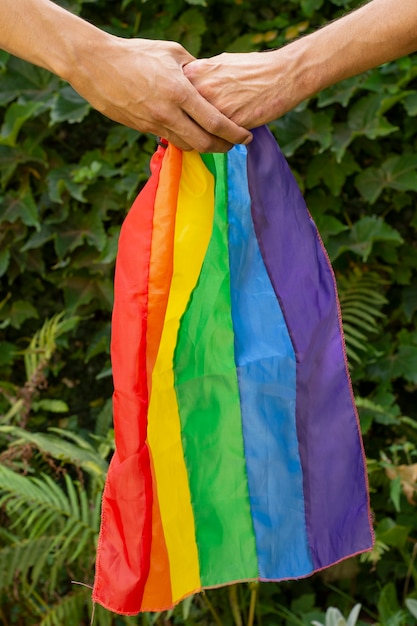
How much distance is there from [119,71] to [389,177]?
1431 mm

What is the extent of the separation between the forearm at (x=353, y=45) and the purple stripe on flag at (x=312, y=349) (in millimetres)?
152

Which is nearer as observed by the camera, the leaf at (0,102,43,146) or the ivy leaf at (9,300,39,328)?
the leaf at (0,102,43,146)

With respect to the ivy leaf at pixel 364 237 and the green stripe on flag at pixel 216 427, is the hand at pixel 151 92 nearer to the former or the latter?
the green stripe on flag at pixel 216 427

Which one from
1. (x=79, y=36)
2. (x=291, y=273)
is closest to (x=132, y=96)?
(x=79, y=36)

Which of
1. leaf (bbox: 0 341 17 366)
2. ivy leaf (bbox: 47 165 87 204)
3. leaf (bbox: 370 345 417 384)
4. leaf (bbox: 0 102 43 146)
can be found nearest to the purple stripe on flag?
leaf (bbox: 370 345 417 384)

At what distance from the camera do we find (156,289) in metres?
1.69

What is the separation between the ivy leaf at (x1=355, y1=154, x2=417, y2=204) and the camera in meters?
2.76

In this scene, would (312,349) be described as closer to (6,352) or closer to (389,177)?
(389,177)

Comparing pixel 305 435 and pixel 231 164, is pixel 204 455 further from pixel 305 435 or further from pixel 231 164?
pixel 231 164

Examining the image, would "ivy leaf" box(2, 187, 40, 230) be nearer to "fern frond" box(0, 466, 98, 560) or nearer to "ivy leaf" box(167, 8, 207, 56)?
"ivy leaf" box(167, 8, 207, 56)

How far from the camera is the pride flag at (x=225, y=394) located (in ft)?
5.54

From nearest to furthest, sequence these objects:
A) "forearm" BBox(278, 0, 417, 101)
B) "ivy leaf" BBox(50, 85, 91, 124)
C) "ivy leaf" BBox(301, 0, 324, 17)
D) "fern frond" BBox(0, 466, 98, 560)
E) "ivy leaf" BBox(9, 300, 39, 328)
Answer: "forearm" BBox(278, 0, 417, 101), "fern frond" BBox(0, 466, 98, 560), "ivy leaf" BBox(301, 0, 324, 17), "ivy leaf" BBox(50, 85, 91, 124), "ivy leaf" BBox(9, 300, 39, 328)

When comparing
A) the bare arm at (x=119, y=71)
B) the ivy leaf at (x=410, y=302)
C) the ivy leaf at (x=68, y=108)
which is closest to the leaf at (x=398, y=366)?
the ivy leaf at (x=410, y=302)

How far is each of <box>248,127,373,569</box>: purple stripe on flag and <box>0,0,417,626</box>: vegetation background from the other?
87 cm
